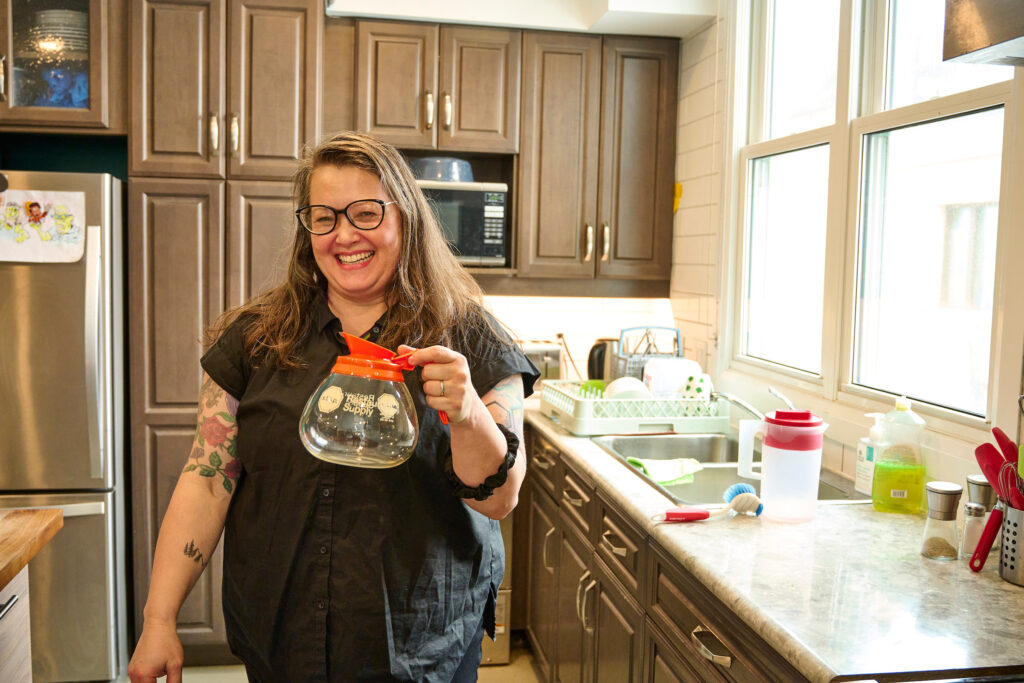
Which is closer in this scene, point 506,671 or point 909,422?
point 909,422

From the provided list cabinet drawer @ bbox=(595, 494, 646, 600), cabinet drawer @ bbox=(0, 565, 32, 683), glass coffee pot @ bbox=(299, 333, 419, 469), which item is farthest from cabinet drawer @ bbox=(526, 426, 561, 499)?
glass coffee pot @ bbox=(299, 333, 419, 469)

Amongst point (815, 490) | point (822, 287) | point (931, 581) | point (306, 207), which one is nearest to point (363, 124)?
point (822, 287)

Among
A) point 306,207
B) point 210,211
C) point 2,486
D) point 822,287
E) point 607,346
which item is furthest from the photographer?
point 607,346

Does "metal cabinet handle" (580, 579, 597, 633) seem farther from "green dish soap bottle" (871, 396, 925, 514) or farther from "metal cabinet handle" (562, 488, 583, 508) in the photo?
"green dish soap bottle" (871, 396, 925, 514)

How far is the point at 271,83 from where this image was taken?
10.1 ft

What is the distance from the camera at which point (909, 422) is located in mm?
1930

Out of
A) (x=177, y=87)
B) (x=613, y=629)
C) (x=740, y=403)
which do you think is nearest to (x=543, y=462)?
(x=740, y=403)

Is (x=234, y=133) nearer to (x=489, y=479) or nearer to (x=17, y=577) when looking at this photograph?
(x=17, y=577)

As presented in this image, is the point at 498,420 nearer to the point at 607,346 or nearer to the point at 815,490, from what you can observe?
the point at 815,490

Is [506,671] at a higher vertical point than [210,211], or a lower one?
lower

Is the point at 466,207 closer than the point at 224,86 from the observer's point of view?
No

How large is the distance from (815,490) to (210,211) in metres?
2.21

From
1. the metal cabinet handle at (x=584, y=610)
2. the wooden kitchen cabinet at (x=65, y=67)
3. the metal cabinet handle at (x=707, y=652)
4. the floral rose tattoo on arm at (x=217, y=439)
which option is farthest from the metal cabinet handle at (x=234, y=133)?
the metal cabinet handle at (x=707, y=652)

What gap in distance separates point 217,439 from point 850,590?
107cm
